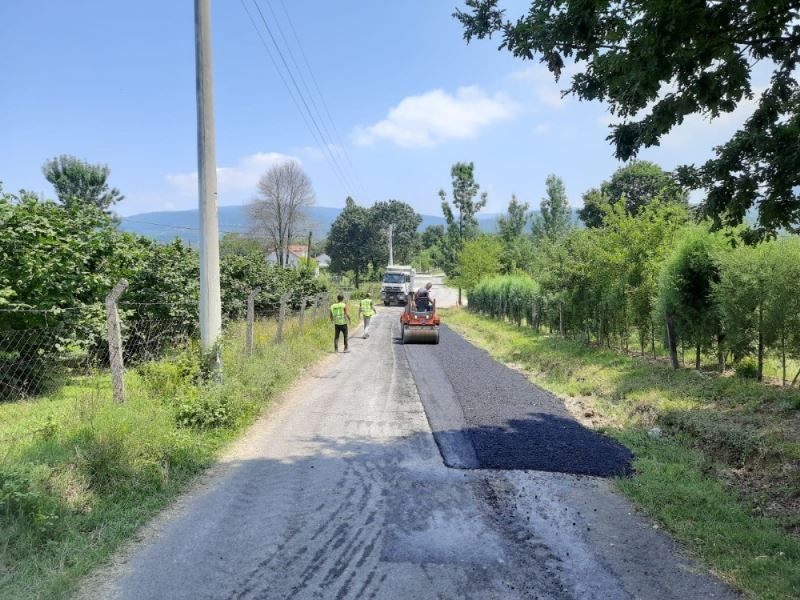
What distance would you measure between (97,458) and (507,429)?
5129 mm

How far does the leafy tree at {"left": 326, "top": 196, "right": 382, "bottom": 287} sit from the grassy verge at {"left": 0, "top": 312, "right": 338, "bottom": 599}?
74.9 m

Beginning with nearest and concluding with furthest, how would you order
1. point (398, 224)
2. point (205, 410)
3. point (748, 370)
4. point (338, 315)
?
point (205, 410)
point (748, 370)
point (338, 315)
point (398, 224)

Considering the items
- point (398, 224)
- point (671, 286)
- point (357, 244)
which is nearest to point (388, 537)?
point (671, 286)

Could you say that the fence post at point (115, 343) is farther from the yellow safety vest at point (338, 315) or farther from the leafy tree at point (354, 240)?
the leafy tree at point (354, 240)

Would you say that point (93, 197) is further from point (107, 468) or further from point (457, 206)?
point (107, 468)

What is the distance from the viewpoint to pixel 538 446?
7070 millimetres

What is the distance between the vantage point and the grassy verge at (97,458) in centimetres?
394

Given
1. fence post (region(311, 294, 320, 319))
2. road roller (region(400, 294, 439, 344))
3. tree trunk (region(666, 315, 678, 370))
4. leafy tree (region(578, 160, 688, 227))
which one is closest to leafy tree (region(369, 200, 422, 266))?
leafy tree (region(578, 160, 688, 227))

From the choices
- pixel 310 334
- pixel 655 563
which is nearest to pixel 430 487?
pixel 655 563

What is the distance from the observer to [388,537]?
4.46 metres

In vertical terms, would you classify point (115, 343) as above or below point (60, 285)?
below

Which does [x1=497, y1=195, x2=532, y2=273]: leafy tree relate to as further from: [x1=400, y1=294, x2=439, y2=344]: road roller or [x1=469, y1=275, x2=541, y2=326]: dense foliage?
[x1=400, y1=294, x2=439, y2=344]: road roller

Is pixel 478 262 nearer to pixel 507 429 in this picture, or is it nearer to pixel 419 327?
pixel 419 327

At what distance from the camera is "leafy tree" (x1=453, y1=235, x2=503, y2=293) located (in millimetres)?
45312
